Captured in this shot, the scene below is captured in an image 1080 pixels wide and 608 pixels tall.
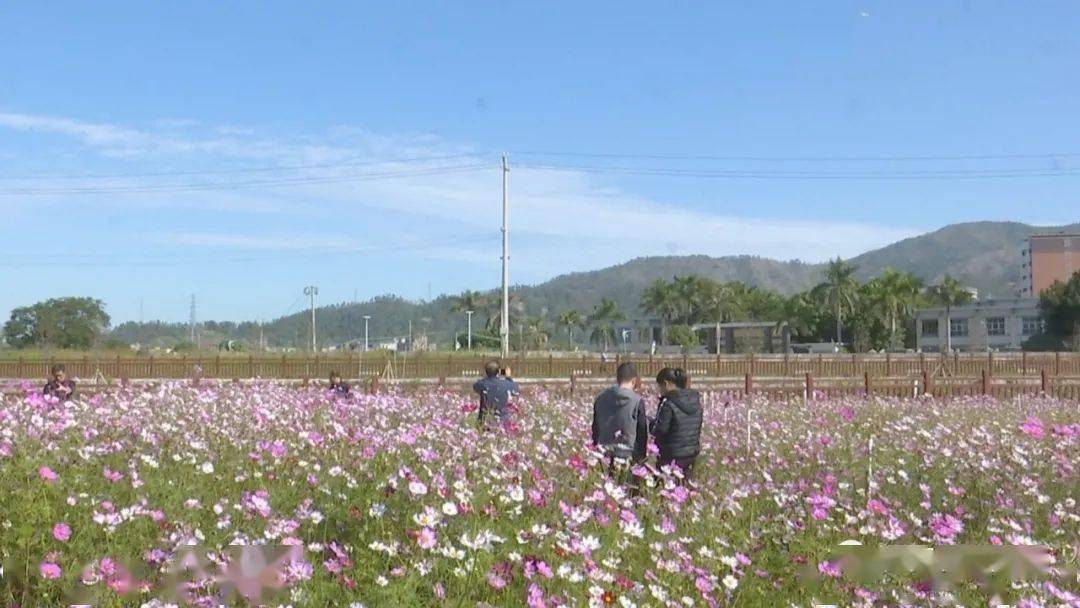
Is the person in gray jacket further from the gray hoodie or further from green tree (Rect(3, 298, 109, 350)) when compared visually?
green tree (Rect(3, 298, 109, 350))

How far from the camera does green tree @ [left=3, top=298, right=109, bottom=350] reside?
93.3 metres

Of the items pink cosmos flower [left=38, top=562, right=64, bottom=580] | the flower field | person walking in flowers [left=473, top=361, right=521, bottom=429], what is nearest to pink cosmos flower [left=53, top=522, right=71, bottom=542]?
the flower field

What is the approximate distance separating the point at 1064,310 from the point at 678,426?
3446 inches

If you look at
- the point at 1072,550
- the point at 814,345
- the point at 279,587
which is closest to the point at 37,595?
the point at 279,587

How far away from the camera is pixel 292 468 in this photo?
6863 millimetres

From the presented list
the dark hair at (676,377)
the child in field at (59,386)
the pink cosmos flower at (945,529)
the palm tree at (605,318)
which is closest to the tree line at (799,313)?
the palm tree at (605,318)

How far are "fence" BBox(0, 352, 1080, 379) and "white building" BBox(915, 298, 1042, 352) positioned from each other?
2865 inches

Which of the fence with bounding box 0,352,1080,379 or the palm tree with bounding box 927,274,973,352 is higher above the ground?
the palm tree with bounding box 927,274,973,352

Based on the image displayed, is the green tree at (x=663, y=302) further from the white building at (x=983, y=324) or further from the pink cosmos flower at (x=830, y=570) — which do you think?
the pink cosmos flower at (x=830, y=570)

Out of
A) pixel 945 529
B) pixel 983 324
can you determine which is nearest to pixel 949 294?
pixel 983 324

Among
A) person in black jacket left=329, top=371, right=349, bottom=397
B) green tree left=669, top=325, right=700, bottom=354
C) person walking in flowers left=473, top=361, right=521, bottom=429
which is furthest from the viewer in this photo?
green tree left=669, top=325, right=700, bottom=354

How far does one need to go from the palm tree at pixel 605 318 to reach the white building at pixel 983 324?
42264 millimetres

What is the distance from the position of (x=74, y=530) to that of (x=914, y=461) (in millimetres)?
6739

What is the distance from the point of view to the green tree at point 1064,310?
278ft
